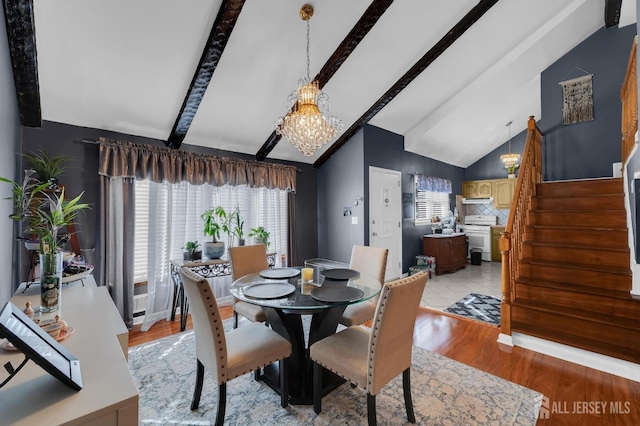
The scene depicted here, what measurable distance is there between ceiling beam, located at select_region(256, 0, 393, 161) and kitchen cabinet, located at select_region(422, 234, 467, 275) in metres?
3.84

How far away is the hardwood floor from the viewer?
1.79 metres

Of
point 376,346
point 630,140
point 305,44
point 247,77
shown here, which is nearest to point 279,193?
point 247,77

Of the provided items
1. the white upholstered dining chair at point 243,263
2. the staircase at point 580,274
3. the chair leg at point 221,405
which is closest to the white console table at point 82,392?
the chair leg at point 221,405

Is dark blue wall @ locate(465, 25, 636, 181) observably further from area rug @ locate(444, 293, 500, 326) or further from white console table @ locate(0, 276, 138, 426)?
white console table @ locate(0, 276, 138, 426)

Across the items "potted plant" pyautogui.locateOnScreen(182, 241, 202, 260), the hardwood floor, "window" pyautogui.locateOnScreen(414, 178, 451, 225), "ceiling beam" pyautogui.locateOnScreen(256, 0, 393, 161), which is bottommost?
the hardwood floor

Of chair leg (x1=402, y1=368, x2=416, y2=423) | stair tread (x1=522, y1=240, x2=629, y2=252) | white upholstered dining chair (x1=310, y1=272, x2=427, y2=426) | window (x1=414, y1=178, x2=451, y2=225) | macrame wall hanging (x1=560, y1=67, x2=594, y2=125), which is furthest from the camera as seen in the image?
window (x1=414, y1=178, x2=451, y2=225)

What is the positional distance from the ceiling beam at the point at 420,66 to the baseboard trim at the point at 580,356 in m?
3.10

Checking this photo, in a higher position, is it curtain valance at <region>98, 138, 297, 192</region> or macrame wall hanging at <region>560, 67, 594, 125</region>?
macrame wall hanging at <region>560, 67, 594, 125</region>

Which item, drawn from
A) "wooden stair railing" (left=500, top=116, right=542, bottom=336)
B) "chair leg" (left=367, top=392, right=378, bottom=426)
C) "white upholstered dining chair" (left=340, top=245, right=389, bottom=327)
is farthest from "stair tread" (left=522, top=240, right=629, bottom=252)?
"chair leg" (left=367, top=392, right=378, bottom=426)

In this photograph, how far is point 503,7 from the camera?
2842mm

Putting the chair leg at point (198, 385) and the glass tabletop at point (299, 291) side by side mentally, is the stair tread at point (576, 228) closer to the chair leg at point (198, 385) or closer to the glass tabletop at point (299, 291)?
the glass tabletop at point (299, 291)

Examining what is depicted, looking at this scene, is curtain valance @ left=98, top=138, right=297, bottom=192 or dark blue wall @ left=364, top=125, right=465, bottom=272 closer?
curtain valance @ left=98, top=138, right=297, bottom=192

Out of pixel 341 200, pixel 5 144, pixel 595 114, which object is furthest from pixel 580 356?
pixel 5 144

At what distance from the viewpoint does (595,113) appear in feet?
13.5
